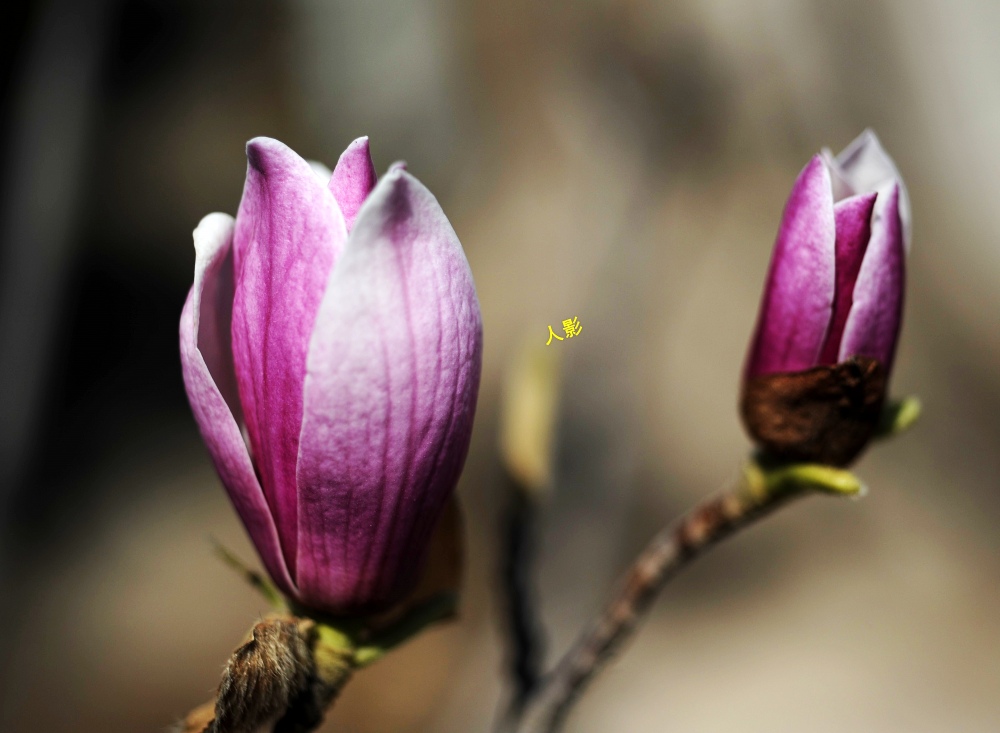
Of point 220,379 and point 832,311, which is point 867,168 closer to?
point 832,311

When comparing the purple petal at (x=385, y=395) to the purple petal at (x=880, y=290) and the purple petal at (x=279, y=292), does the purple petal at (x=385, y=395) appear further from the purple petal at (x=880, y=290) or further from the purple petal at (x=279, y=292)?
the purple petal at (x=880, y=290)

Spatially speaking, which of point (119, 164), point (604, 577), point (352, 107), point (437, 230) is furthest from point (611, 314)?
point (119, 164)

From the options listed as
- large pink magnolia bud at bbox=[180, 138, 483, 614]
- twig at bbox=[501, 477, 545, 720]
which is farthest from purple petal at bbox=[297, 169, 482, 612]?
twig at bbox=[501, 477, 545, 720]

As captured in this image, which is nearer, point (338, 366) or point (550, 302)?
point (338, 366)

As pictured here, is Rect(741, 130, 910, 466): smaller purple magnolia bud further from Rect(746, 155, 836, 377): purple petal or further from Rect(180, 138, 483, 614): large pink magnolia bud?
Rect(180, 138, 483, 614): large pink magnolia bud

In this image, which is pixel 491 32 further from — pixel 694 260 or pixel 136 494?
pixel 136 494

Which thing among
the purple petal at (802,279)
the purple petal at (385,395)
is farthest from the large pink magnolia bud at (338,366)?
the purple petal at (802,279)

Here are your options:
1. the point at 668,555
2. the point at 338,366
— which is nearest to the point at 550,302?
the point at 668,555
